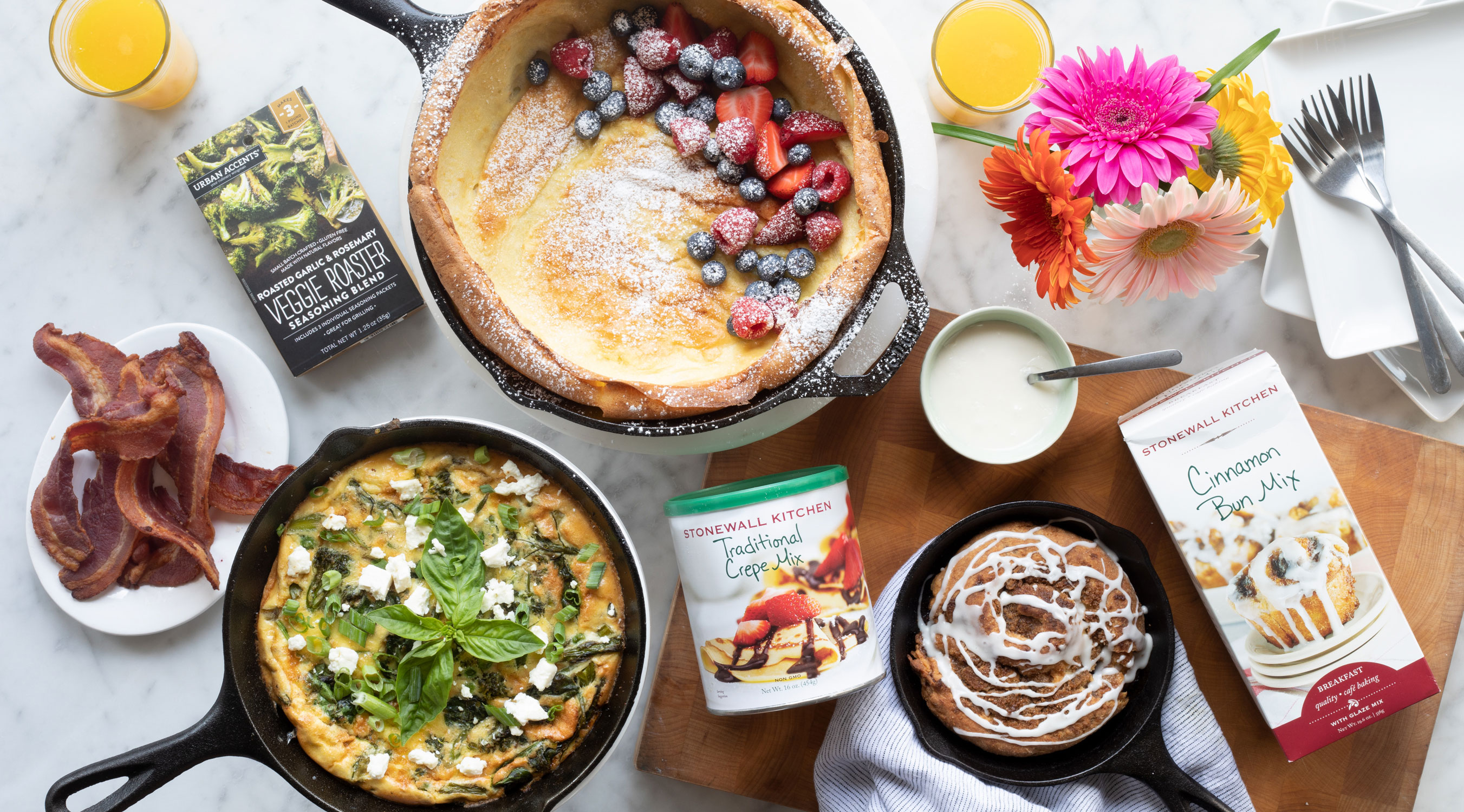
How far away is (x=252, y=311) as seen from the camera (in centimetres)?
233

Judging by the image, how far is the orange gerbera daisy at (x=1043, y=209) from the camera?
5.24 ft

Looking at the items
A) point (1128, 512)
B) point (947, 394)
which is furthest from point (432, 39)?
point (1128, 512)

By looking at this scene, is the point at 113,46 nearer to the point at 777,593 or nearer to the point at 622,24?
the point at 622,24

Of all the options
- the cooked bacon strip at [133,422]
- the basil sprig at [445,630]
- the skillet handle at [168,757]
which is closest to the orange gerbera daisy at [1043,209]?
the basil sprig at [445,630]

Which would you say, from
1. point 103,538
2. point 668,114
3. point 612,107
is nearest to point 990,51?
point 668,114

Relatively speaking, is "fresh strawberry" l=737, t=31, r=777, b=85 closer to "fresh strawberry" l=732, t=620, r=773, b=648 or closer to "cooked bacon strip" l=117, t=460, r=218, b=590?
"fresh strawberry" l=732, t=620, r=773, b=648

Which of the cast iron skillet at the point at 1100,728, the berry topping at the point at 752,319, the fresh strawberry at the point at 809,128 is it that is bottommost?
the cast iron skillet at the point at 1100,728

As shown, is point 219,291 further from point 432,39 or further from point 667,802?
point 667,802

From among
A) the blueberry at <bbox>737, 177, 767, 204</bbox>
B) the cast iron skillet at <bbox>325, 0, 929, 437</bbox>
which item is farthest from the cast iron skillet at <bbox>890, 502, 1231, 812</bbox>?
the blueberry at <bbox>737, 177, 767, 204</bbox>

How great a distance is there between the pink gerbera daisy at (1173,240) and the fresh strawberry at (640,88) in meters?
0.96

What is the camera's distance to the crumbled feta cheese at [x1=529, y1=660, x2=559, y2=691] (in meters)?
1.85

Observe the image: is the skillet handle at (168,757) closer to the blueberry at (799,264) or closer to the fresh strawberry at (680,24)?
the blueberry at (799,264)

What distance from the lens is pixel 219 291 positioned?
2.34 m

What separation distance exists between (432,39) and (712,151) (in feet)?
1.97
